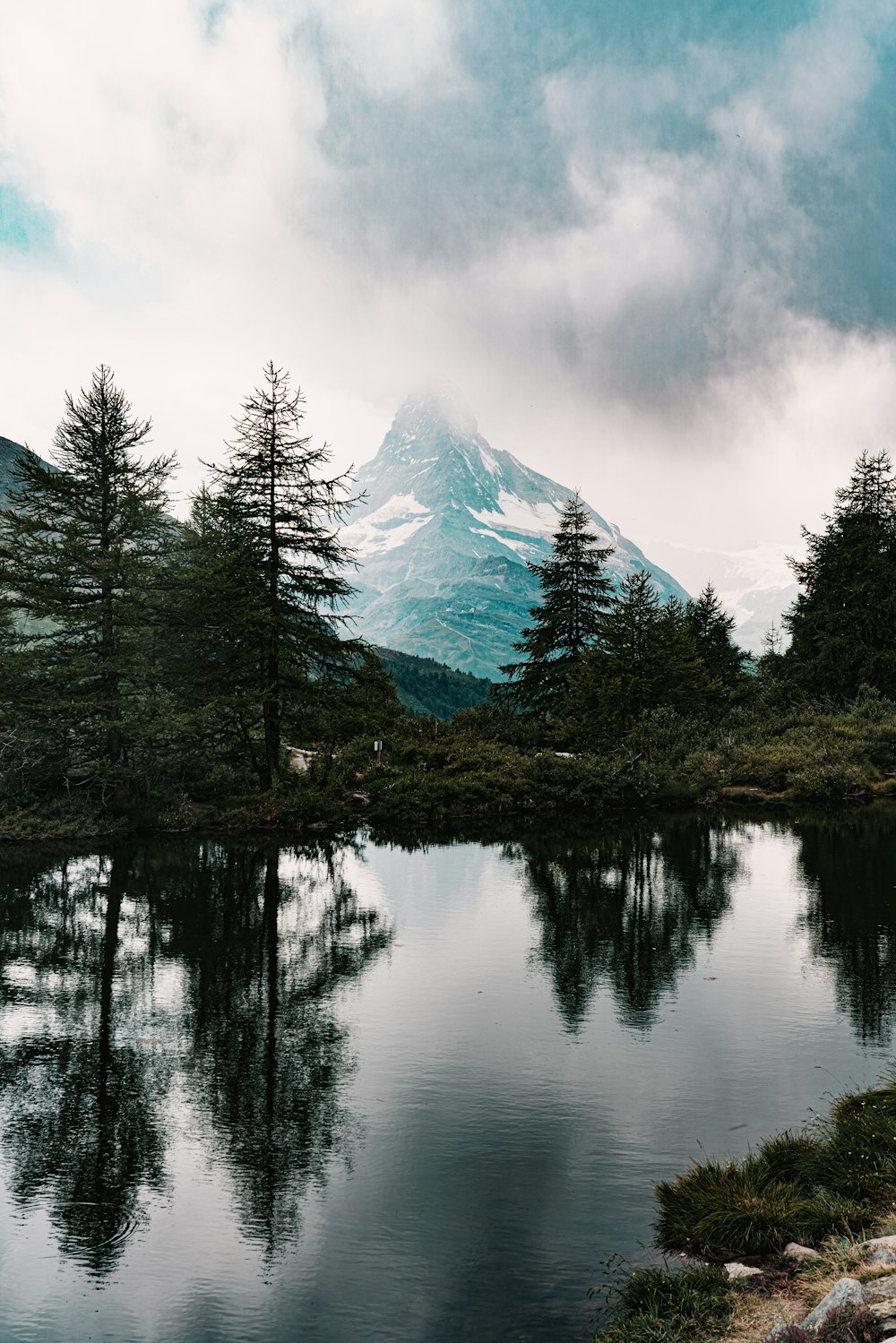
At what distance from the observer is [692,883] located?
20.5 metres

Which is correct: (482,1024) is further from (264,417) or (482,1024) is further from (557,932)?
(264,417)

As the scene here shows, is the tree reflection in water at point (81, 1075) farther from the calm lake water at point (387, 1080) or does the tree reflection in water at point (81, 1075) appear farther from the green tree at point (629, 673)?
the green tree at point (629, 673)

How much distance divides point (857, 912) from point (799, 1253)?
12.1 metres

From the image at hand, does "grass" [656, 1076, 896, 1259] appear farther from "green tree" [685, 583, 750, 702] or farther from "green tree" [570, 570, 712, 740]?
"green tree" [685, 583, 750, 702]

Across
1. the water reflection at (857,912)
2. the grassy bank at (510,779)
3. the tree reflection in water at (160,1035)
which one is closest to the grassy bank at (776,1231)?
the tree reflection in water at (160,1035)

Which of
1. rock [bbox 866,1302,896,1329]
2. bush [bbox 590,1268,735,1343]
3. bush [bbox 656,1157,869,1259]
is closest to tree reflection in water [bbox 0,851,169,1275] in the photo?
bush [bbox 590,1268,735,1343]

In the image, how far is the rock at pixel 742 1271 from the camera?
620 centimetres

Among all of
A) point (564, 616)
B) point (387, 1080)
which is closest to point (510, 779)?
point (564, 616)

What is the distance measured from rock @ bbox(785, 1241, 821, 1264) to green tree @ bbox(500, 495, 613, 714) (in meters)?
44.4

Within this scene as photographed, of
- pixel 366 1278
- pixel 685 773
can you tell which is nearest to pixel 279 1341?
pixel 366 1278

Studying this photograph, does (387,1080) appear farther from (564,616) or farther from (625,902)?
(564,616)

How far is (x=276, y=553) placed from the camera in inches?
1208

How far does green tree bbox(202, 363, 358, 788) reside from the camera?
2997cm

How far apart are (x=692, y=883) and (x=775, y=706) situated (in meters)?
34.6
